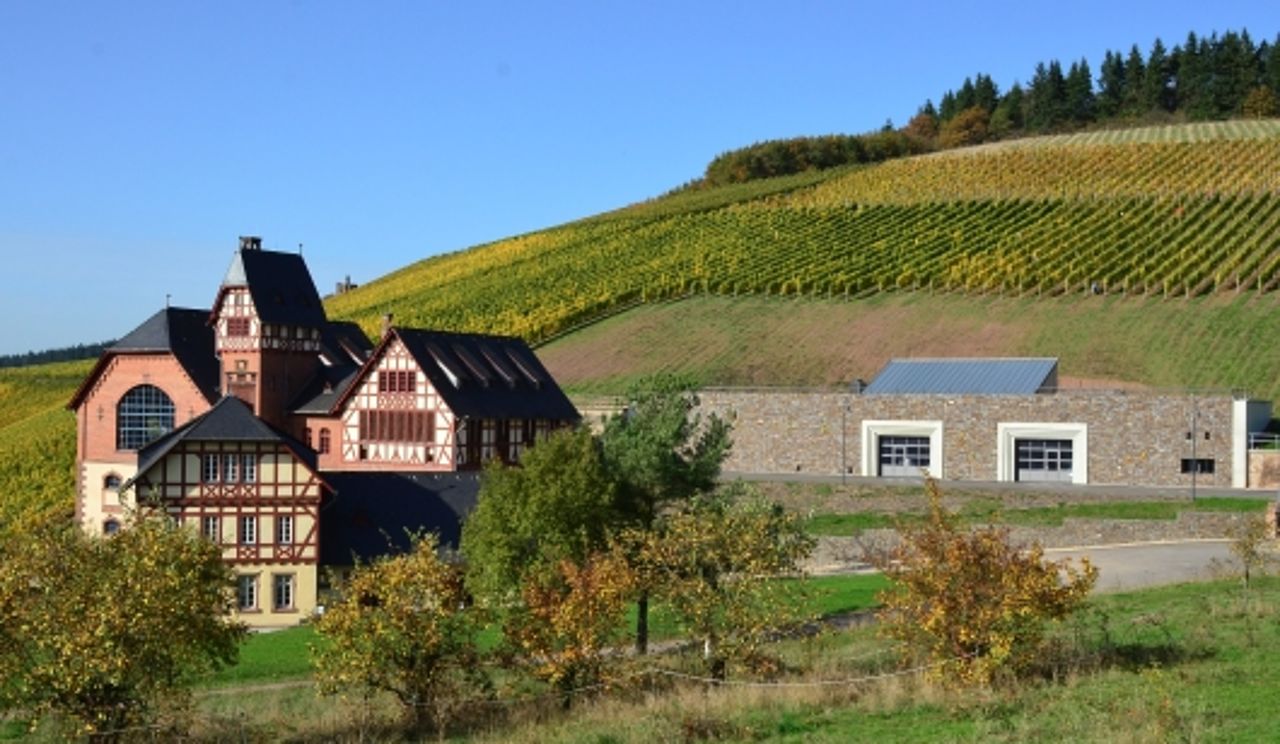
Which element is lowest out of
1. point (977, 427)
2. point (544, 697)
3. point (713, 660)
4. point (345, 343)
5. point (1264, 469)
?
point (544, 697)

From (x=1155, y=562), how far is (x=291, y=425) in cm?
3175

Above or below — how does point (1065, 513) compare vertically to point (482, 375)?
below

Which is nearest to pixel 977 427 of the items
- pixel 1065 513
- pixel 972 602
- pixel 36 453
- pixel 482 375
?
pixel 1065 513

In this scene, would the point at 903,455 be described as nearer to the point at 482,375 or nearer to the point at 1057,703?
the point at 482,375

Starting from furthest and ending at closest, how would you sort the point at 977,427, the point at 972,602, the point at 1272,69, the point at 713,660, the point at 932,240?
the point at 1272,69, the point at 932,240, the point at 977,427, the point at 713,660, the point at 972,602

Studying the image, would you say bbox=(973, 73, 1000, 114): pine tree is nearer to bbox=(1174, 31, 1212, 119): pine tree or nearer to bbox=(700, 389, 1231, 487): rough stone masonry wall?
bbox=(1174, 31, 1212, 119): pine tree

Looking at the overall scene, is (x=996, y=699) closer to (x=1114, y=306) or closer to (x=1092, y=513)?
(x=1092, y=513)

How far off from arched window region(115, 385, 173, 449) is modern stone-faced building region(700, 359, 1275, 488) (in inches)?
803

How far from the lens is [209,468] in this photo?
140ft

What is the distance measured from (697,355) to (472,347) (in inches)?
765

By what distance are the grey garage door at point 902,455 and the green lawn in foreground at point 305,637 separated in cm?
1514

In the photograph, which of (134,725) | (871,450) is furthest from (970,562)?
(871,450)

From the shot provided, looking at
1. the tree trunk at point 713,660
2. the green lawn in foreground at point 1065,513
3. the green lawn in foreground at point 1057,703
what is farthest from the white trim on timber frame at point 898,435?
the tree trunk at point 713,660

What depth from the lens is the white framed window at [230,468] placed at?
4278cm
